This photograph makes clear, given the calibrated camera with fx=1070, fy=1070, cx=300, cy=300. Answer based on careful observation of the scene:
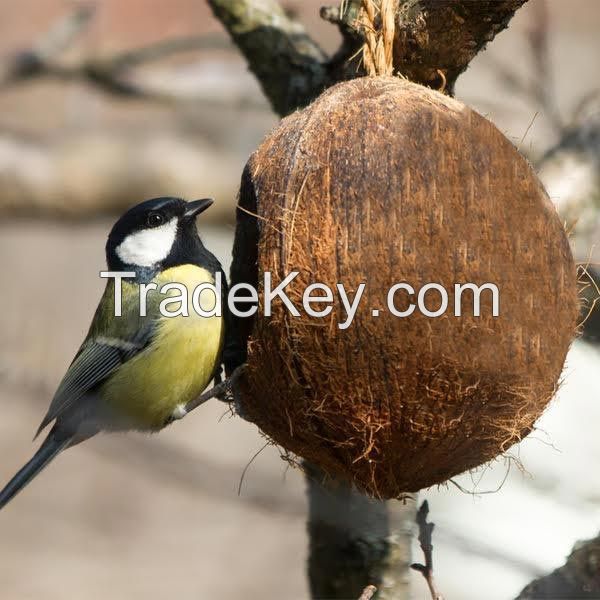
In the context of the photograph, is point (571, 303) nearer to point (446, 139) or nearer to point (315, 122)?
point (446, 139)

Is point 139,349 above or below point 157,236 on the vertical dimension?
below

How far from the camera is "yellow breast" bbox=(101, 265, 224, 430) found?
2646 millimetres

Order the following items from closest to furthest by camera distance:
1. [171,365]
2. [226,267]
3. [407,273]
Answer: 1. [407,273]
2. [171,365]
3. [226,267]

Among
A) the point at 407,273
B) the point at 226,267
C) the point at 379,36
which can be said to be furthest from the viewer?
the point at 226,267

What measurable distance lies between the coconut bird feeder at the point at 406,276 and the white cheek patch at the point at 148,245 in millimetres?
615

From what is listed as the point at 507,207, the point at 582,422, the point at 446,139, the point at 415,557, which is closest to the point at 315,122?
the point at 446,139

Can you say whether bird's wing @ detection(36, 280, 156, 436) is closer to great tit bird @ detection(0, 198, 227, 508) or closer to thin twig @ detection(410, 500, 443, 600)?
great tit bird @ detection(0, 198, 227, 508)

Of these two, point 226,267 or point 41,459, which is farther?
point 226,267

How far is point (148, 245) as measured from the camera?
2852 millimetres

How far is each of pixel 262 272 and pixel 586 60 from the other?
5.30 metres

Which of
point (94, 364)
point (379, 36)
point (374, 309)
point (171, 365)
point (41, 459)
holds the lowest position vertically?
point (41, 459)

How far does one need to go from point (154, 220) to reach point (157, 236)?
0.05m

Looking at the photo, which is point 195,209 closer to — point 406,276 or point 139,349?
point 139,349

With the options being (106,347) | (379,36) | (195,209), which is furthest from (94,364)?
(379,36)
